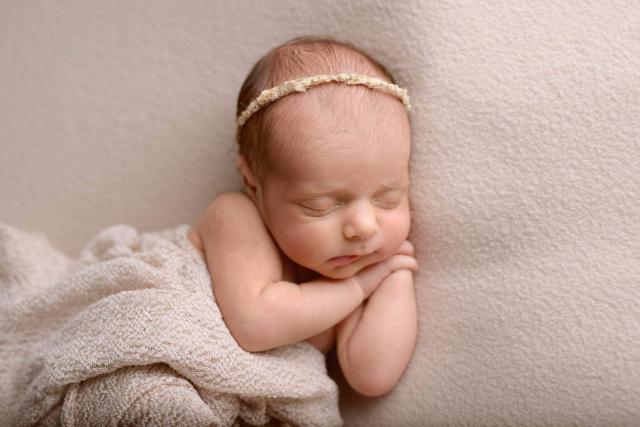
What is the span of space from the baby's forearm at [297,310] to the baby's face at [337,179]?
0.05 metres

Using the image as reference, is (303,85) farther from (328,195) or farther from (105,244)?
(105,244)

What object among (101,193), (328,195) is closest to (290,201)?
(328,195)

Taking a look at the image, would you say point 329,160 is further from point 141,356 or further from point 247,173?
point 141,356

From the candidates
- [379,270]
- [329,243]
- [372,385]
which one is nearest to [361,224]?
[329,243]

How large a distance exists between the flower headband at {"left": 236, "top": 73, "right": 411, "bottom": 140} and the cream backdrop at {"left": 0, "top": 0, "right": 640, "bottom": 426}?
136 mm

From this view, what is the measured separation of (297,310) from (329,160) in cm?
27

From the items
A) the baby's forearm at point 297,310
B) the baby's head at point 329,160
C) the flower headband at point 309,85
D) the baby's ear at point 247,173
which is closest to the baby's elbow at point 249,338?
the baby's forearm at point 297,310

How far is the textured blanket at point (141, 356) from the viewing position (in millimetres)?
1038

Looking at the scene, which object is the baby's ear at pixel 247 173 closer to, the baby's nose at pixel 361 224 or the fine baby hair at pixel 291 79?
the fine baby hair at pixel 291 79

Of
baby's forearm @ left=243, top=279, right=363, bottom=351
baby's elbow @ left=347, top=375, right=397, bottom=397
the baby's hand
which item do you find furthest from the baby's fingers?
baby's elbow @ left=347, top=375, right=397, bottom=397

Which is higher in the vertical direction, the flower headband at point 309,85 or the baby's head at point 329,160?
the flower headband at point 309,85

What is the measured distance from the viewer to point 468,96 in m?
1.19

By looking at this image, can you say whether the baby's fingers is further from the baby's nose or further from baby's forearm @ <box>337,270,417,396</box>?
the baby's nose

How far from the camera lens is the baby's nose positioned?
1074mm
